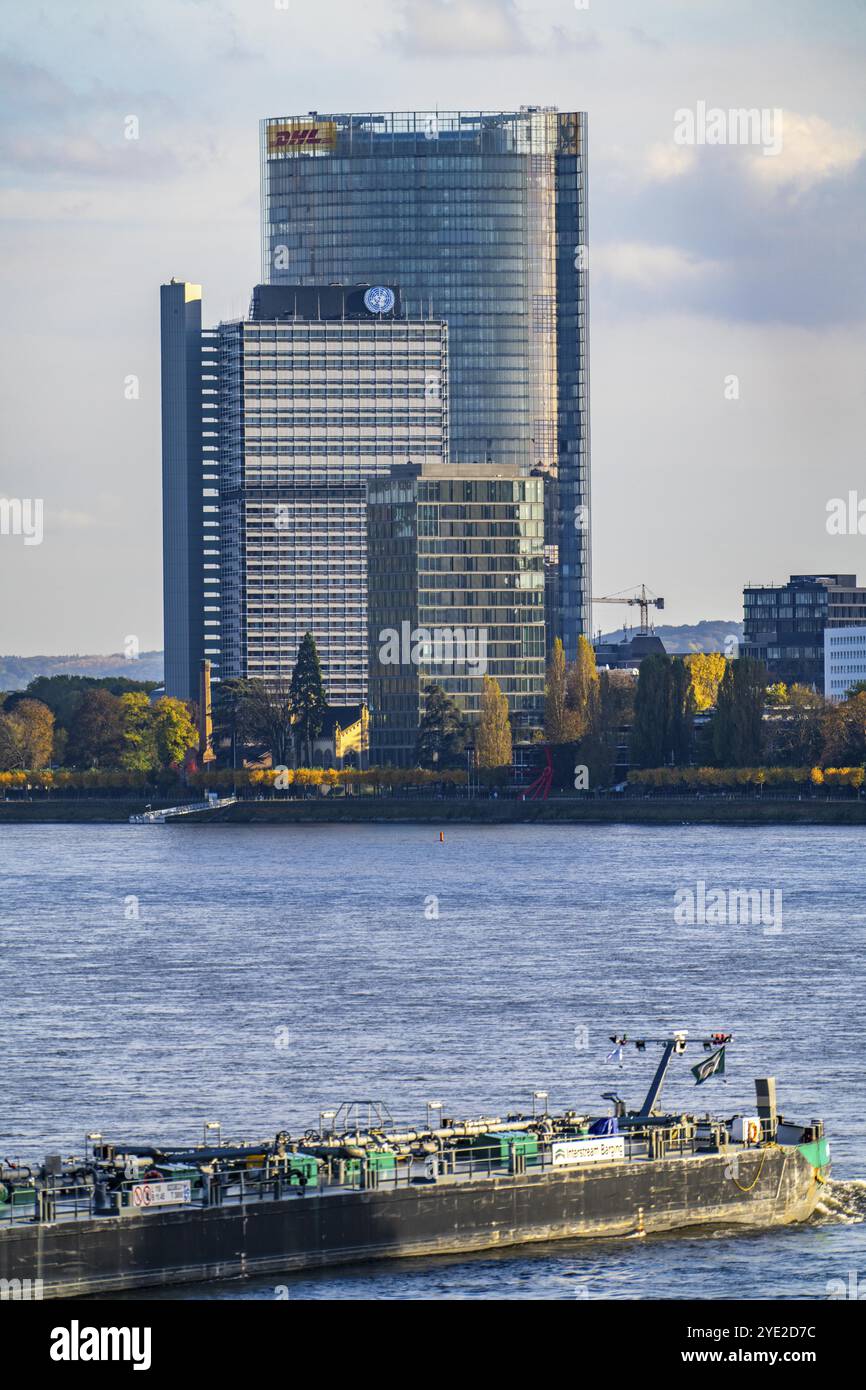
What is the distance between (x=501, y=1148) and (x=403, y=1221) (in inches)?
105

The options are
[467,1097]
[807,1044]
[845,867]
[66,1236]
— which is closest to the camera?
[66,1236]

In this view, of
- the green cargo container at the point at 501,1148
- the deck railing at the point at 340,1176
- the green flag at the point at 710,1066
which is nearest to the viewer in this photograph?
the deck railing at the point at 340,1176

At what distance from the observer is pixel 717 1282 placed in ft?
157

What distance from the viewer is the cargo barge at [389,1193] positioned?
4547 centimetres

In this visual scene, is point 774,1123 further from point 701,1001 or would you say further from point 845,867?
point 845,867

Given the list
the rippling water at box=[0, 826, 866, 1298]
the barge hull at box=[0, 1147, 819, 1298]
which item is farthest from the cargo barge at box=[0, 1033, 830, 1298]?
the rippling water at box=[0, 826, 866, 1298]

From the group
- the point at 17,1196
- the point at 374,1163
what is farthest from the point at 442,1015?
the point at 17,1196

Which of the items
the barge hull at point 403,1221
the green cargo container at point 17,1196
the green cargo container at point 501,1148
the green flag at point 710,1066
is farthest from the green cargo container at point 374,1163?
the green flag at point 710,1066

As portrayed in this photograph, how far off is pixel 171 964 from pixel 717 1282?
181 feet

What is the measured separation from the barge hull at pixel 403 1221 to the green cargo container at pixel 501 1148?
1.65 ft

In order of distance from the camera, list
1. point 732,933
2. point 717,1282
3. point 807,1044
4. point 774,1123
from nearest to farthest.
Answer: point 717,1282 < point 774,1123 < point 807,1044 < point 732,933

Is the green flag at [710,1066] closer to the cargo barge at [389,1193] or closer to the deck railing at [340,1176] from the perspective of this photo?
the cargo barge at [389,1193]

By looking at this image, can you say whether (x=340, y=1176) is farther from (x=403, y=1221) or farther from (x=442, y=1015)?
(x=442, y=1015)
